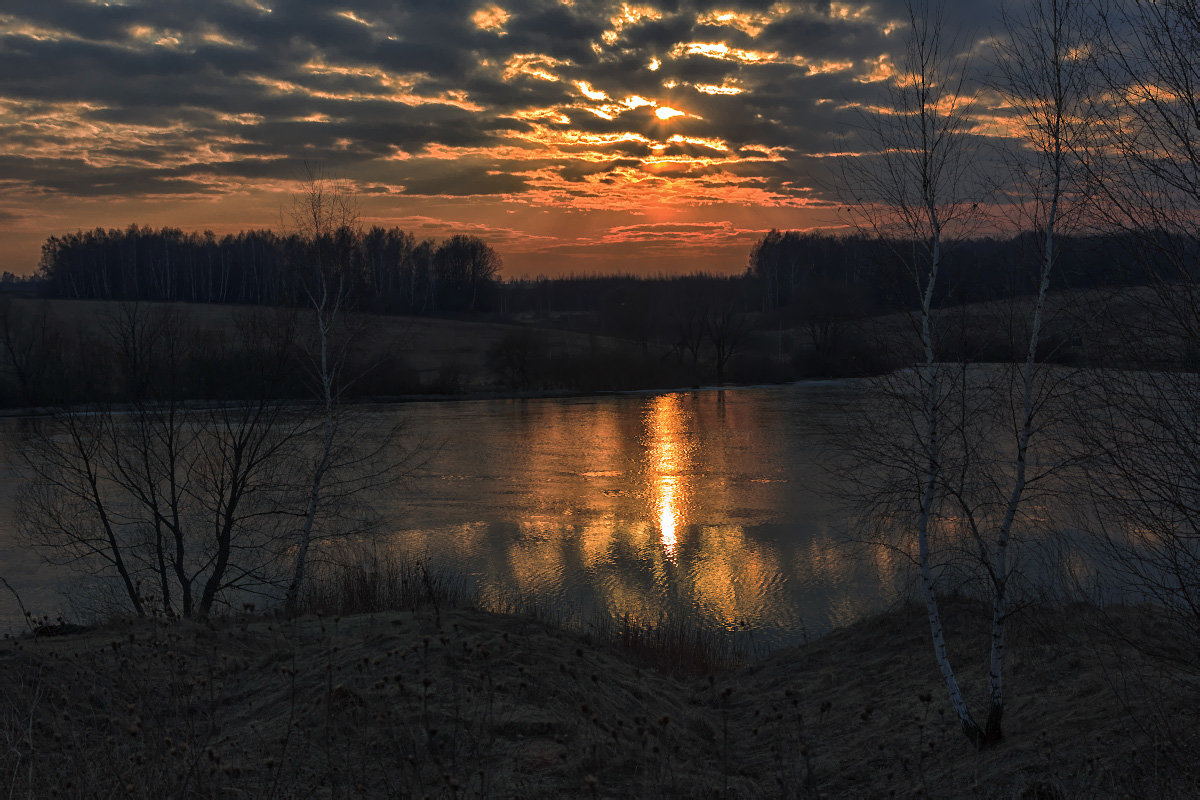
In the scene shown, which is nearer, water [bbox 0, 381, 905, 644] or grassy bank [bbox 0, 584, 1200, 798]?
grassy bank [bbox 0, 584, 1200, 798]

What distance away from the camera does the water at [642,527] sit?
55.1ft

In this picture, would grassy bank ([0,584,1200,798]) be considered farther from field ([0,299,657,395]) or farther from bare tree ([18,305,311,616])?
field ([0,299,657,395])

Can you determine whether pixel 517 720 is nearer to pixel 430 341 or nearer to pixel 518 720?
pixel 518 720

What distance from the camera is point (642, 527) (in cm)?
2325

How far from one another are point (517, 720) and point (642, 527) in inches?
633

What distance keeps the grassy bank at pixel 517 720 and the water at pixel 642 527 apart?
4.97 m

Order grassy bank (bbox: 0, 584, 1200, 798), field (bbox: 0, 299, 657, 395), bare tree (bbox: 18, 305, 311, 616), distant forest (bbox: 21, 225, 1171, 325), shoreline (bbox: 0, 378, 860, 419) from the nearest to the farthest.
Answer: grassy bank (bbox: 0, 584, 1200, 798) < bare tree (bbox: 18, 305, 311, 616) < shoreline (bbox: 0, 378, 860, 419) < field (bbox: 0, 299, 657, 395) < distant forest (bbox: 21, 225, 1171, 325)

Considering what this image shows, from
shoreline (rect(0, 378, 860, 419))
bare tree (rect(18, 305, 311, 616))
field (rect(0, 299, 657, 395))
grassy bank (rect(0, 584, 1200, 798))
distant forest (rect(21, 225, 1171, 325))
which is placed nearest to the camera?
grassy bank (rect(0, 584, 1200, 798))

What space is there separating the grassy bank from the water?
16.3ft

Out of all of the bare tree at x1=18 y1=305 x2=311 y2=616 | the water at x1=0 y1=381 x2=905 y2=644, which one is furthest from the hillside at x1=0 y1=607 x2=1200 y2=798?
the bare tree at x1=18 y1=305 x2=311 y2=616

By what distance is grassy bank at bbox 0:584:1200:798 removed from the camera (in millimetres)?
6098

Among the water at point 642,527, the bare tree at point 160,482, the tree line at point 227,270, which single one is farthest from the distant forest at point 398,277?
the bare tree at point 160,482

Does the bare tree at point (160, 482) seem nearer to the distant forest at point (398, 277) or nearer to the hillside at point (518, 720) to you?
the hillside at point (518, 720)

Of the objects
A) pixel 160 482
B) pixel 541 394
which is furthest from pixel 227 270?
pixel 160 482
